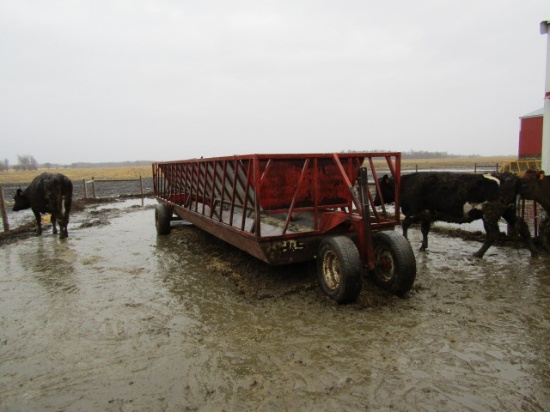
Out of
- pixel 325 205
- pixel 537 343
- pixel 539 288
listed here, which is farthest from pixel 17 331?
pixel 539 288

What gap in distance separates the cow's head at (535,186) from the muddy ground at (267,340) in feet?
4.13

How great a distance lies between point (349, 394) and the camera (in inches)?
110

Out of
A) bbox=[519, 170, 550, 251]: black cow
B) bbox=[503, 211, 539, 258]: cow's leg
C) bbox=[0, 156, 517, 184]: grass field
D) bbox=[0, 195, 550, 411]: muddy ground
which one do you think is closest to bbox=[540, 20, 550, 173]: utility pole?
bbox=[519, 170, 550, 251]: black cow

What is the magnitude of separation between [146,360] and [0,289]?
12.6 ft

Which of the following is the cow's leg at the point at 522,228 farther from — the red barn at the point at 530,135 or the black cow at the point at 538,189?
the red barn at the point at 530,135

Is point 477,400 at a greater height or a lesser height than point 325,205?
lesser

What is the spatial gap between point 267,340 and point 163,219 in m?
6.71

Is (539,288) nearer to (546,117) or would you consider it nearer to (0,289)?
(546,117)

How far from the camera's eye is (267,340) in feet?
12.1

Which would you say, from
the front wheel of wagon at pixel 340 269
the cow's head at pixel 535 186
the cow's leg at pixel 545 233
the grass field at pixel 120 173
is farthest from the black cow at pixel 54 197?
the grass field at pixel 120 173

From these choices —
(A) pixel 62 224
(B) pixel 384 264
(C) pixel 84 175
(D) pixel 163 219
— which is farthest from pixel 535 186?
(C) pixel 84 175

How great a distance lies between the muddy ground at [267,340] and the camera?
2.81 metres

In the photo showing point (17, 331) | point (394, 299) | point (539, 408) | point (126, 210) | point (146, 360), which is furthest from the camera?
point (126, 210)

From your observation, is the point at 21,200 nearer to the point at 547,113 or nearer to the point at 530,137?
the point at 547,113
